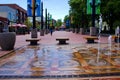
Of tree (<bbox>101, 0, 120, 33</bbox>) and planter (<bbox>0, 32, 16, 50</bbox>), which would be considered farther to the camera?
tree (<bbox>101, 0, 120, 33</bbox>)

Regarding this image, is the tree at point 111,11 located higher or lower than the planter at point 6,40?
higher

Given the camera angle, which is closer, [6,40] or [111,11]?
[6,40]

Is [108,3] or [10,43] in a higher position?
Result: [108,3]

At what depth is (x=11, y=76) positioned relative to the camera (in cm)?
1062

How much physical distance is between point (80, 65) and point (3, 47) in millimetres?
8096

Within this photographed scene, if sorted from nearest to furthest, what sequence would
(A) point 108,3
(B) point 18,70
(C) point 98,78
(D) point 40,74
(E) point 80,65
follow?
(C) point 98,78, (D) point 40,74, (B) point 18,70, (E) point 80,65, (A) point 108,3

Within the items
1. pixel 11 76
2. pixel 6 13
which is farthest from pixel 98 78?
pixel 6 13

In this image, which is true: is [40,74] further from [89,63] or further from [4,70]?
[89,63]

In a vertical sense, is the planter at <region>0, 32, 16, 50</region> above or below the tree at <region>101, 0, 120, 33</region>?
below

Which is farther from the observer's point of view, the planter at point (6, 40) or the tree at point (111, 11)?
the tree at point (111, 11)

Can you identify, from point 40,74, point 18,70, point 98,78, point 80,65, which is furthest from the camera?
point 80,65

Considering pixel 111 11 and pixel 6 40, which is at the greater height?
pixel 111 11

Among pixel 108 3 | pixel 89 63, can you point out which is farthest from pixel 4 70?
pixel 108 3

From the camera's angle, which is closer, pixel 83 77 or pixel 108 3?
pixel 83 77
